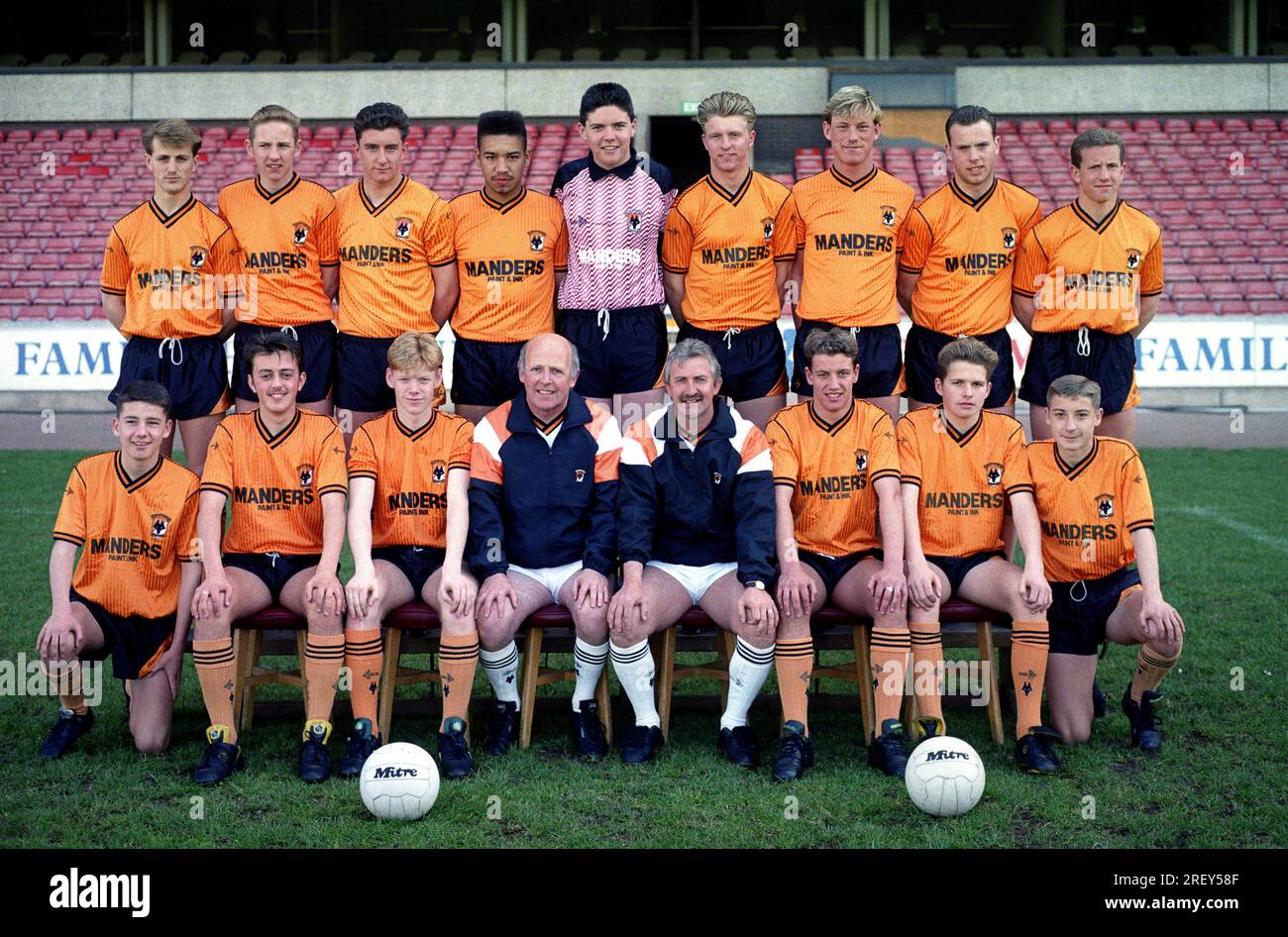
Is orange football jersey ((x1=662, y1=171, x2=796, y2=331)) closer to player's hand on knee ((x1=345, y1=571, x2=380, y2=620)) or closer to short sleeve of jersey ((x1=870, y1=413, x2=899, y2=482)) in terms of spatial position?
short sleeve of jersey ((x1=870, y1=413, x2=899, y2=482))

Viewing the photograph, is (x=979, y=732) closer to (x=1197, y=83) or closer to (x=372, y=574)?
(x=372, y=574)

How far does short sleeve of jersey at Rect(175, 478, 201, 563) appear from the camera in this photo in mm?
4344

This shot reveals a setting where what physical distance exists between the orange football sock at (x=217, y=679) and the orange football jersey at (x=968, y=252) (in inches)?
118

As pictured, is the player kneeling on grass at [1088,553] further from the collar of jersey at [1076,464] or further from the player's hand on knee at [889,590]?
the player's hand on knee at [889,590]

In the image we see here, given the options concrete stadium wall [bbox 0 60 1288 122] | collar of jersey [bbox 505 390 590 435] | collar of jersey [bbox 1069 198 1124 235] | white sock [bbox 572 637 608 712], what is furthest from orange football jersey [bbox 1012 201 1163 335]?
concrete stadium wall [bbox 0 60 1288 122]

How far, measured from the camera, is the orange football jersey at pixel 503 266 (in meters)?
5.11

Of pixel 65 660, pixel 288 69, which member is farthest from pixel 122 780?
pixel 288 69

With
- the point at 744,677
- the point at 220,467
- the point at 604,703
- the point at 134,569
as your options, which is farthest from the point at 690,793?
the point at 134,569

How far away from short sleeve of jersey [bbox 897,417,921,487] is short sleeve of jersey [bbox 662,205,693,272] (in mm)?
1203

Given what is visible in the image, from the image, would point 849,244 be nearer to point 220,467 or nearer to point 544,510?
point 544,510

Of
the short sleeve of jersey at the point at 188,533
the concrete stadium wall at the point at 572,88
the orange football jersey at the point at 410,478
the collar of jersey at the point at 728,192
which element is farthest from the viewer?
the concrete stadium wall at the point at 572,88

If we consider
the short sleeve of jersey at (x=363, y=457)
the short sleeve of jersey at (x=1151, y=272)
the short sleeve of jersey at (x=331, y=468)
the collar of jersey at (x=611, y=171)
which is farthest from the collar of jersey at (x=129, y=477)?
the short sleeve of jersey at (x=1151, y=272)

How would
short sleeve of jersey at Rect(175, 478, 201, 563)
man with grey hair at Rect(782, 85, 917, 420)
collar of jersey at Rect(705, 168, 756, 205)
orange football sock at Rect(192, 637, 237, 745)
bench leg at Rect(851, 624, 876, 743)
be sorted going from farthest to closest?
collar of jersey at Rect(705, 168, 756, 205) → man with grey hair at Rect(782, 85, 917, 420) → short sleeve of jersey at Rect(175, 478, 201, 563) → bench leg at Rect(851, 624, 876, 743) → orange football sock at Rect(192, 637, 237, 745)

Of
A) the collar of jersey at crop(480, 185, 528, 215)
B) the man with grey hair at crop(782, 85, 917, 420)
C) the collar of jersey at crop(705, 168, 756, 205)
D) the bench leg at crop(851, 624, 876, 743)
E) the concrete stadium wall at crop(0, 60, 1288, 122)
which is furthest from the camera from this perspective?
the concrete stadium wall at crop(0, 60, 1288, 122)
